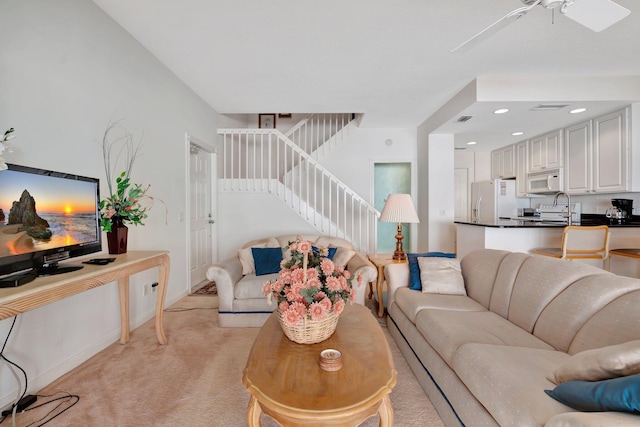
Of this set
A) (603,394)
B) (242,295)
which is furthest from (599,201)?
(242,295)

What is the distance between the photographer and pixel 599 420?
28.2 inches

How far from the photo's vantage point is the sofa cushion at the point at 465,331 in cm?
151

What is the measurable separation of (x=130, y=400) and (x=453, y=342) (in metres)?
1.93

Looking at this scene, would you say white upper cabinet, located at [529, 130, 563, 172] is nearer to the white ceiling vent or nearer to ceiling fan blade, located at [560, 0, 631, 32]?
the white ceiling vent

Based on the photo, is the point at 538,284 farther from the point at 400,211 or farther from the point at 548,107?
the point at 548,107

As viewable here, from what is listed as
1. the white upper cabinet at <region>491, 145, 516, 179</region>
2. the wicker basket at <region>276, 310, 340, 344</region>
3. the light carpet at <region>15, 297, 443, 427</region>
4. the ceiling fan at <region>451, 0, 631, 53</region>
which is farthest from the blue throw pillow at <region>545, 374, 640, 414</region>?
the white upper cabinet at <region>491, 145, 516, 179</region>

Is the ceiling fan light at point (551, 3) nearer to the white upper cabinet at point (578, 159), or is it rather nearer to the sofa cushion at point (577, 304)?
the sofa cushion at point (577, 304)

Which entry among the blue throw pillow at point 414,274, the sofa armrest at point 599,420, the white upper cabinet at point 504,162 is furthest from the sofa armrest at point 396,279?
the white upper cabinet at point 504,162

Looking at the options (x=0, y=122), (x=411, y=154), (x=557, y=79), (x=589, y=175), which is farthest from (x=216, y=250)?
(x=589, y=175)

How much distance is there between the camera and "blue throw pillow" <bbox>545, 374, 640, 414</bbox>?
73 cm

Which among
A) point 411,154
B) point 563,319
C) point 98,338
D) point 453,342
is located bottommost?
point 98,338

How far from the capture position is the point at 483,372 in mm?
1217

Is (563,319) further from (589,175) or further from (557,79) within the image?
(589,175)

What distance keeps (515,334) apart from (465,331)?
28 cm
